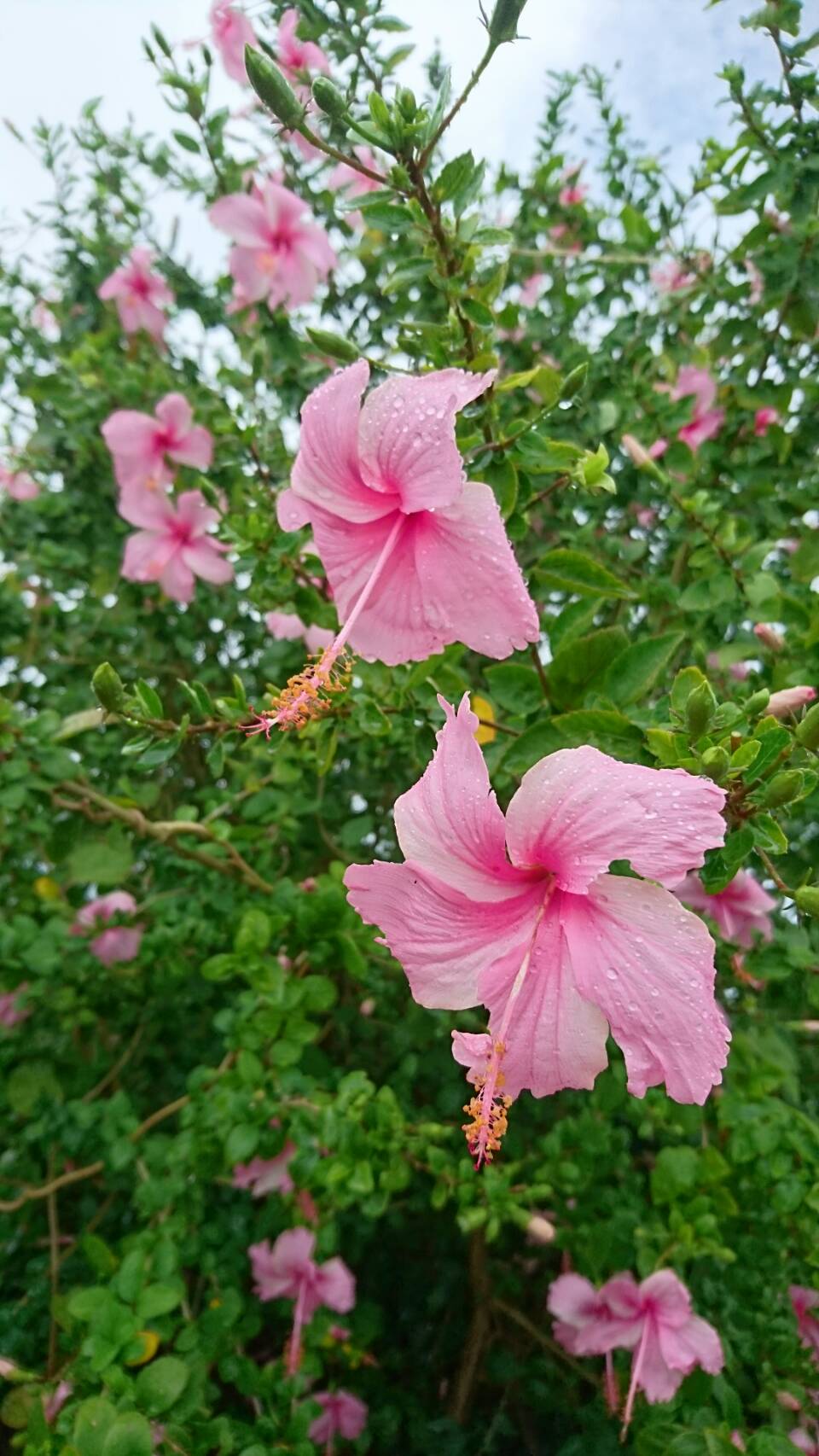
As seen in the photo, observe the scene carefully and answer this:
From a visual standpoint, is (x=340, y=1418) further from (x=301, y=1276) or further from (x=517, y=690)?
(x=517, y=690)

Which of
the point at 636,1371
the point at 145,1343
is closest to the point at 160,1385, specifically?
the point at 145,1343

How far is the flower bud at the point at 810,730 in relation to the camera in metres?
0.69

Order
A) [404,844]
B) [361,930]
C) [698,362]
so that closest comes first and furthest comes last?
1. [404,844]
2. [361,930]
3. [698,362]

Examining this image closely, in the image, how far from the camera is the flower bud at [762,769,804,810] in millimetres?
637

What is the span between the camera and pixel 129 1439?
81 centimetres

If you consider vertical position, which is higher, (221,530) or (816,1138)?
(221,530)

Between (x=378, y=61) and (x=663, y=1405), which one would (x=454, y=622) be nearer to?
(x=663, y=1405)

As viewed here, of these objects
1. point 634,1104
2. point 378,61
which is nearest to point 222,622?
point 378,61

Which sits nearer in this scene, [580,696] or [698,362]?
[580,696]

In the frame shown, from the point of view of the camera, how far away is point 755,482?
1.50 meters

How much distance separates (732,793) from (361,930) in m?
0.66

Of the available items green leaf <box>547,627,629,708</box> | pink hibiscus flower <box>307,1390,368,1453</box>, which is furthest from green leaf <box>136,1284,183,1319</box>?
green leaf <box>547,627,629,708</box>

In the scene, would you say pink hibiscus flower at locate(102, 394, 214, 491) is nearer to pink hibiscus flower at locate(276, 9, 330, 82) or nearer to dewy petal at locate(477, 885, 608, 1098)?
pink hibiscus flower at locate(276, 9, 330, 82)

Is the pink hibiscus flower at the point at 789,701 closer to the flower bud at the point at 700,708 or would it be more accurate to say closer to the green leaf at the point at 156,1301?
the flower bud at the point at 700,708
